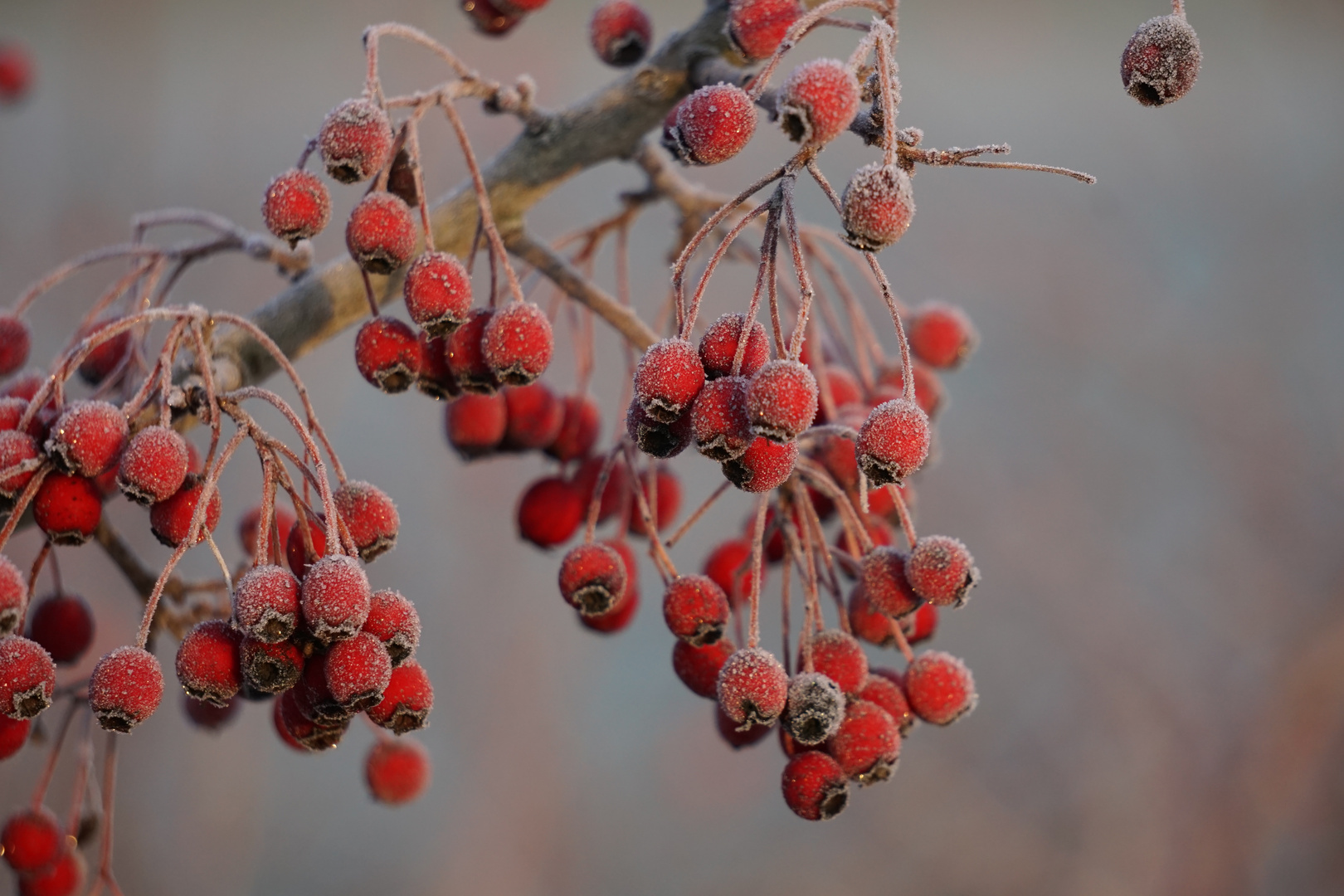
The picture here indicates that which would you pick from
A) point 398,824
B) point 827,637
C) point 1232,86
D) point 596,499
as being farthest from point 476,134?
point 827,637

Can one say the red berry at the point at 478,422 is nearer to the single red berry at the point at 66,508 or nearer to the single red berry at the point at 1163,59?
the single red berry at the point at 66,508

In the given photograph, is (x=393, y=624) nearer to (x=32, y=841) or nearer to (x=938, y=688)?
(x=938, y=688)

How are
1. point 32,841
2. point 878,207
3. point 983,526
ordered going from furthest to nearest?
point 983,526
point 32,841
point 878,207

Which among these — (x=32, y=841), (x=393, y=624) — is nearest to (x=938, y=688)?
(x=393, y=624)

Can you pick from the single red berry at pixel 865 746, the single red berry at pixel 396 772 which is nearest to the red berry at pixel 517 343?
A: the single red berry at pixel 865 746

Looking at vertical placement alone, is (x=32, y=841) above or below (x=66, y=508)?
below

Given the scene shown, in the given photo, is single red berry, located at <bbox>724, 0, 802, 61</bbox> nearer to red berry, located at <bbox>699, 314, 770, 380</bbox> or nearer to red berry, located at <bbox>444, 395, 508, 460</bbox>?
red berry, located at <bbox>699, 314, 770, 380</bbox>

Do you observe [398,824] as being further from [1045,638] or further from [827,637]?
[827,637]
